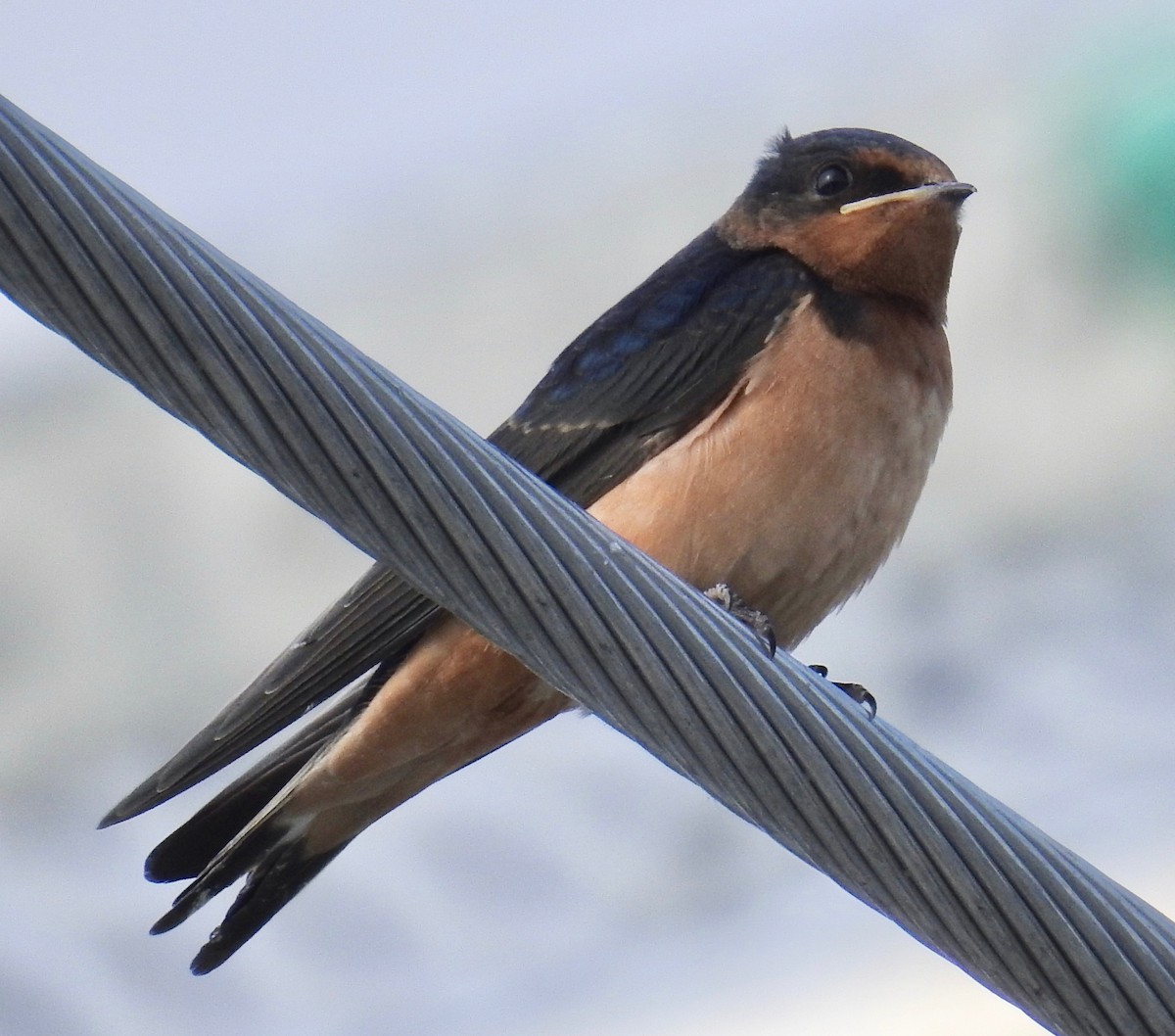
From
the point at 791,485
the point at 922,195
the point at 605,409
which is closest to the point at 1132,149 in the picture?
the point at 922,195

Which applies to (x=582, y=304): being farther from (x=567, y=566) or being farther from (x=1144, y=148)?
(x=567, y=566)

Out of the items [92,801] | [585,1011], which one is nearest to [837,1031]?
[585,1011]

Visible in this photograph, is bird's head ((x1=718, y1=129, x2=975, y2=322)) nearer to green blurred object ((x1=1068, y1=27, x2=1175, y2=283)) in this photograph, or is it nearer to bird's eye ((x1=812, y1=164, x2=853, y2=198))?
bird's eye ((x1=812, y1=164, x2=853, y2=198))

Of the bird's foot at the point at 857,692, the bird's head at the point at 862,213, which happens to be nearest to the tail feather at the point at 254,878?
the bird's foot at the point at 857,692

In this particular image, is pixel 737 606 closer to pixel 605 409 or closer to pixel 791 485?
pixel 791 485

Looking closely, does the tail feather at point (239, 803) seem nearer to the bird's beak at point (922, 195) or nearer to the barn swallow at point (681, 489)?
the barn swallow at point (681, 489)

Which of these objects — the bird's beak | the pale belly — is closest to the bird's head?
the bird's beak

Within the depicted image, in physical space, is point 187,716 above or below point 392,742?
above
